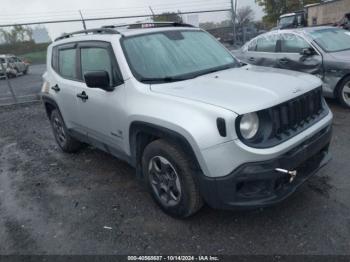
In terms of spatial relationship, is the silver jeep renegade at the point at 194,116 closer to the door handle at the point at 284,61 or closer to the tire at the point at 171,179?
the tire at the point at 171,179

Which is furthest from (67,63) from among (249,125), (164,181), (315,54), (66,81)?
(315,54)

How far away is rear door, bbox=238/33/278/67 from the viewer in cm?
773

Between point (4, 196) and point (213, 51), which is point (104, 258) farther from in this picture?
point (213, 51)

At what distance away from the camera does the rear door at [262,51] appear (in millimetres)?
7734

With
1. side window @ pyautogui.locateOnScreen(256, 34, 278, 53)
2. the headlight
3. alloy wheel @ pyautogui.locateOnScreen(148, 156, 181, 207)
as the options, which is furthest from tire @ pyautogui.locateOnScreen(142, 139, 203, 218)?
side window @ pyautogui.locateOnScreen(256, 34, 278, 53)

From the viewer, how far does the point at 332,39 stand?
720cm

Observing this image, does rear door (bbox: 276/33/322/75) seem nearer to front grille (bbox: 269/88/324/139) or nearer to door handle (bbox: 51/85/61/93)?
front grille (bbox: 269/88/324/139)

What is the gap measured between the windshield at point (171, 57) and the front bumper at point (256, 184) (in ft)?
4.20

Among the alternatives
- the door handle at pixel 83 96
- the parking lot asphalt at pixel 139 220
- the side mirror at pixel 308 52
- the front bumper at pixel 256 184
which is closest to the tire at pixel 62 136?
the parking lot asphalt at pixel 139 220

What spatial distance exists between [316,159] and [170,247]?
168 cm

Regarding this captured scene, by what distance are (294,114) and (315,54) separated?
4294mm

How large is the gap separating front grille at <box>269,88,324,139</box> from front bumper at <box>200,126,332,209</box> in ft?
0.61

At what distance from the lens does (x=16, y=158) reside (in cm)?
605

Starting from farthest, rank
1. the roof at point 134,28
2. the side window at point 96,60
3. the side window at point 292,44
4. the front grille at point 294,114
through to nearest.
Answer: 1. the side window at point 292,44
2. the roof at point 134,28
3. the side window at point 96,60
4. the front grille at point 294,114
